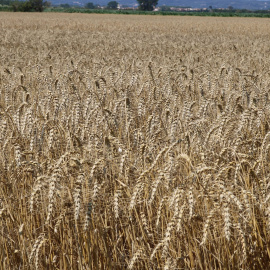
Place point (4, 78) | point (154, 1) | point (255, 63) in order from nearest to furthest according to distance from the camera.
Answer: point (4, 78)
point (255, 63)
point (154, 1)

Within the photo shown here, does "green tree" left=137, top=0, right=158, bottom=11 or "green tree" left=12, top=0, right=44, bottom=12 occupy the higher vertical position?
"green tree" left=137, top=0, right=158, bottom=11

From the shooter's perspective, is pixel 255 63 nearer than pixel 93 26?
Yes

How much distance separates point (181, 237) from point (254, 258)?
13.7 inches

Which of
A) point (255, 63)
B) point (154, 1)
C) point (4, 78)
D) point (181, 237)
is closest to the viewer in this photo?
point (181, 237)

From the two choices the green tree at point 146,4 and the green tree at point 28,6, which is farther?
the green tree at point 146,4

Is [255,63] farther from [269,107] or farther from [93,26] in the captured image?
[93,26]

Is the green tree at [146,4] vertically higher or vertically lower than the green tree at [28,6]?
higher

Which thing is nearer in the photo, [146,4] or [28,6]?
[28,6]

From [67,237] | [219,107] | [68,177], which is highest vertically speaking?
[219,107]

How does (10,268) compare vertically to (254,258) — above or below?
below

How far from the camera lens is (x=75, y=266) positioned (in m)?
1.88

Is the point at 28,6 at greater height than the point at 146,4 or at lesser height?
lesser

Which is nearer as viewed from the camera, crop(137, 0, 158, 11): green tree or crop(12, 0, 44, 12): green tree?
crop(12, 0, 44, 12): green tree

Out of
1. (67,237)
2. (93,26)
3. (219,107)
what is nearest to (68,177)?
(67,237)
